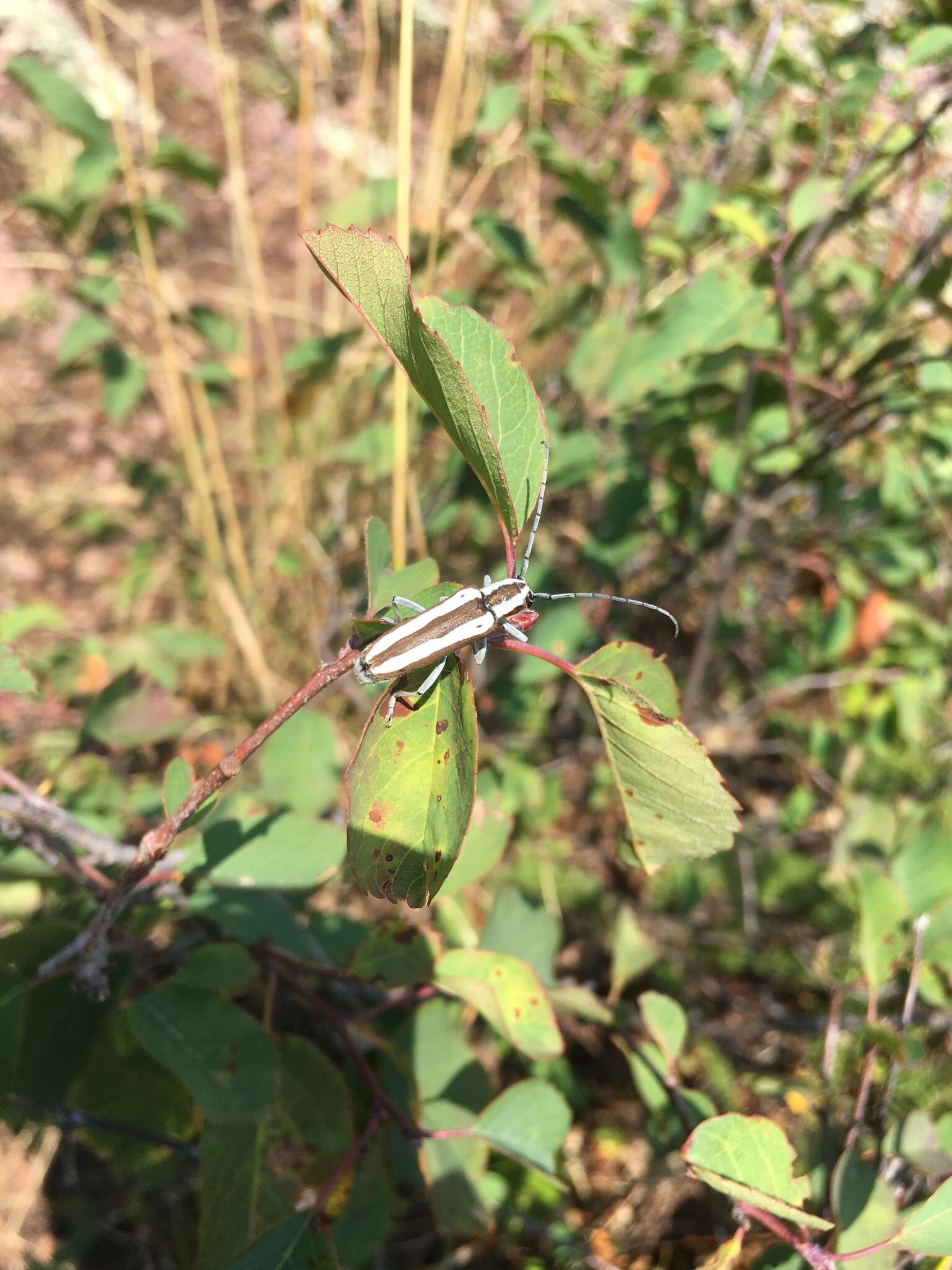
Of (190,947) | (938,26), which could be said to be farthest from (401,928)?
(938,26)

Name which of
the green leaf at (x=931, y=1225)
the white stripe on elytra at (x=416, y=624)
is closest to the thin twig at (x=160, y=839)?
the white stripe on elytra at (x=416, y=624)

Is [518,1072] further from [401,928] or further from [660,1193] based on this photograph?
[401,928]

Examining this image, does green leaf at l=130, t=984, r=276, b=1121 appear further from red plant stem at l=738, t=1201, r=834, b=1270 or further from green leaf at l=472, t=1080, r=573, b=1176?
red plant stem at l=738, t=1201, r=834, b=1270

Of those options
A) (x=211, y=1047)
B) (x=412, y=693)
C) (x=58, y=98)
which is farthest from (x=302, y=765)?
(x=58, y=98)

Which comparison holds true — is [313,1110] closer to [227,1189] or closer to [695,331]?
[227,1189]

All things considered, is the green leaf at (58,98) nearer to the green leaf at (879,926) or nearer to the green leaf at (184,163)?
the green leaf at (184,163)

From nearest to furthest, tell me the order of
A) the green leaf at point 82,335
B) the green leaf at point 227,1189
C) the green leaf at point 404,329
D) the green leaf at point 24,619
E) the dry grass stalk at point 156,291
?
the green leaf at point 404,329 < the green leaf at point 227,1189 < the green leaf at point 24,619 < the dry grass stalk at point 156,291 < the green leaf at point 82,335
